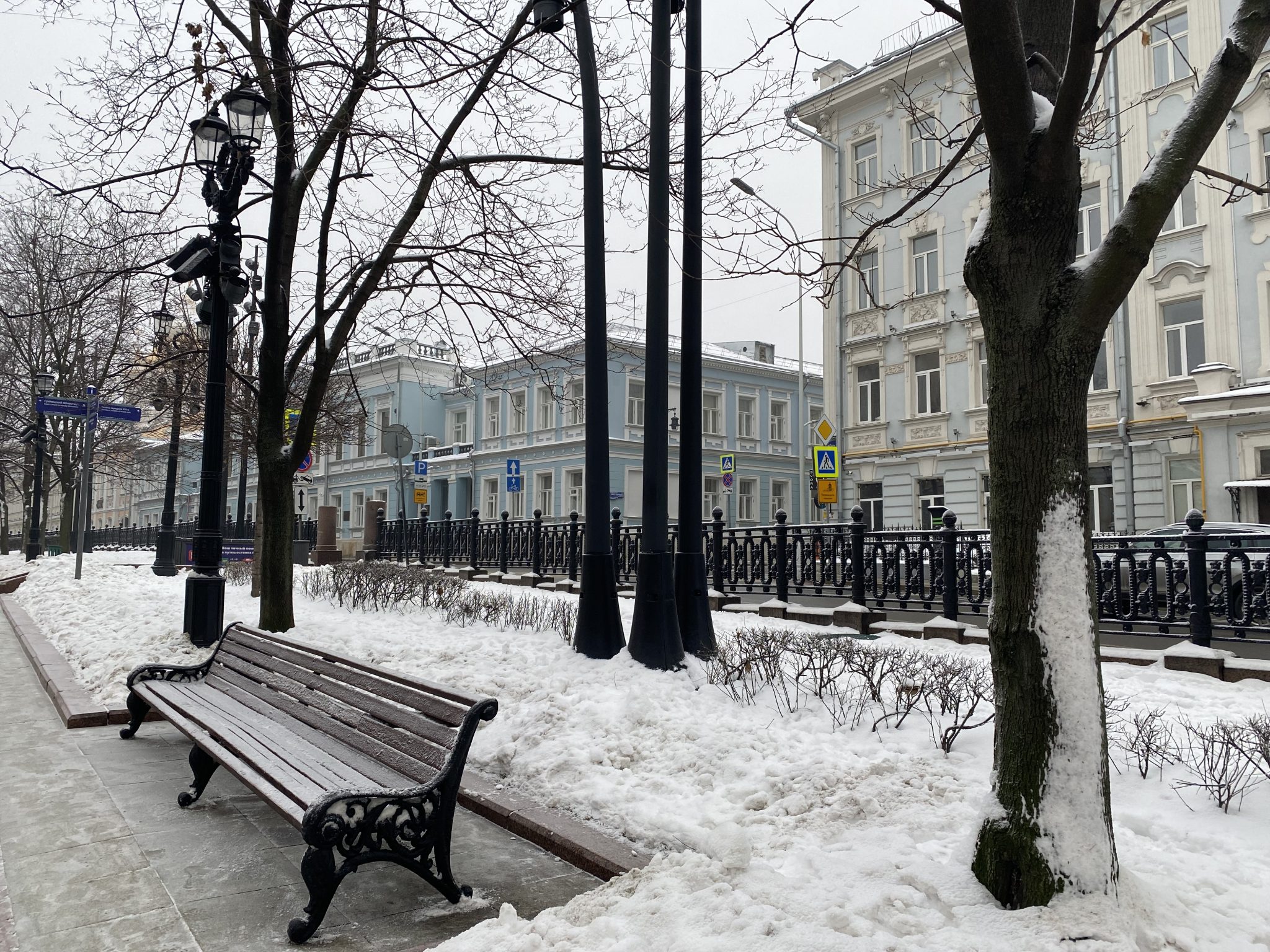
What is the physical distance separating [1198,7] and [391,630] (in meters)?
23.8

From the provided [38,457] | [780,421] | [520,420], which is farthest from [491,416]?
[38,457]

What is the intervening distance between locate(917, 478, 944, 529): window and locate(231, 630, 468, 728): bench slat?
2323cm

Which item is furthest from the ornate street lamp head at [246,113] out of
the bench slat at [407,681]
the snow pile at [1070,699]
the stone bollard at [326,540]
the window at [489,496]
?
the window at [489,496]

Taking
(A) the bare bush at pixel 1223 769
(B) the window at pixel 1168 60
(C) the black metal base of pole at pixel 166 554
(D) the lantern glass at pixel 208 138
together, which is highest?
(B) the window at pixel 1168 60

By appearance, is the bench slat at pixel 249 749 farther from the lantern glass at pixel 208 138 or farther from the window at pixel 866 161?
the window at pixel 866 161

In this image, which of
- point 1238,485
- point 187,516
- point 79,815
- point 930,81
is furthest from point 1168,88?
point 187,516

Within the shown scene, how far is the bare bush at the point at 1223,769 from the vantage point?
4.06 meters

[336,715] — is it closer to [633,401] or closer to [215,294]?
[215,294]

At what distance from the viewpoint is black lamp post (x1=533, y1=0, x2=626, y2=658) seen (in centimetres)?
796

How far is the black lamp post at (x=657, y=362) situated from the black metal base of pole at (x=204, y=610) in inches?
188

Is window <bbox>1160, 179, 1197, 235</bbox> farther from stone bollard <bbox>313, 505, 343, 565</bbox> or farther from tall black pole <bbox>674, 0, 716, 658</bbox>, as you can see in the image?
stone bollard <bbox>313, 505, 343, 565</bbox>

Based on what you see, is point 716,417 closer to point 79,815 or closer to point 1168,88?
point 1168,88

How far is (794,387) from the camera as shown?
4634cm

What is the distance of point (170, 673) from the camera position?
6.48 metres
